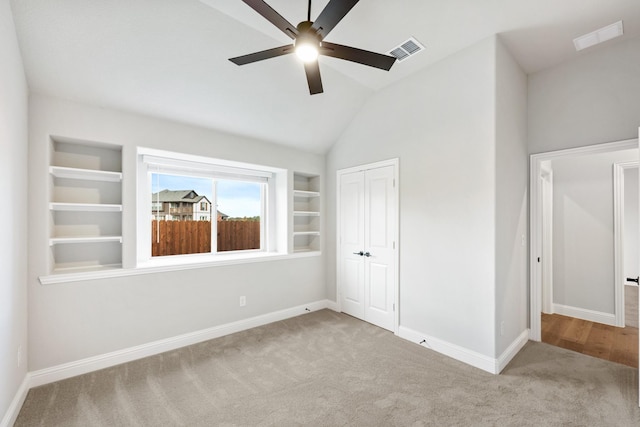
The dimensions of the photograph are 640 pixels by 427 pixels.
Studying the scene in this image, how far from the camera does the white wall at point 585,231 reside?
12.1 feet

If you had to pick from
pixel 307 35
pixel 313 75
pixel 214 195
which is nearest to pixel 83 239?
pixel 214 195

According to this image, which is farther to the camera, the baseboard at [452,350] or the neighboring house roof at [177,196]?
the neighboring house roof at [177,196]

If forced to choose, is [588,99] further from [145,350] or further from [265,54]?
[145,350]

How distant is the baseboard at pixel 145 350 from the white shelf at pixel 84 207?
1.40m

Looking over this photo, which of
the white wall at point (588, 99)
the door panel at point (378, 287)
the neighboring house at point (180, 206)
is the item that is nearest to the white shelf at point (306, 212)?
the door panel at point (378, 287)

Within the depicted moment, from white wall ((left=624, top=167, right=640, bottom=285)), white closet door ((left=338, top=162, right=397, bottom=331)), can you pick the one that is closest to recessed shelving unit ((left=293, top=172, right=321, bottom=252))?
white closet door ((left=338, top=162, right=397, bottom=331))

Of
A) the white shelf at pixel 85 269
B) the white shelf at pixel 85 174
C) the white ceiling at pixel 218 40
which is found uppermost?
the white ceiling at pixel 218 40

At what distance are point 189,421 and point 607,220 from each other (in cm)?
513

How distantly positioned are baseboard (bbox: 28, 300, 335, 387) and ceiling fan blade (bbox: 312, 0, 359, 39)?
10.7ft

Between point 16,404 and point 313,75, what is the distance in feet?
10.6

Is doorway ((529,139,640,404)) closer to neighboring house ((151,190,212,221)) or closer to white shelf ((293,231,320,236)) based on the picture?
white shelf ((293,231,320,236))

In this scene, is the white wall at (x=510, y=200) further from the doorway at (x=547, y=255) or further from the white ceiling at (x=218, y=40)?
the white ceiling at (x=218, y=40)

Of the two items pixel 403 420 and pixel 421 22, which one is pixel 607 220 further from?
pixel 403 420

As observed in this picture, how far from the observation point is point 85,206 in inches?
105
